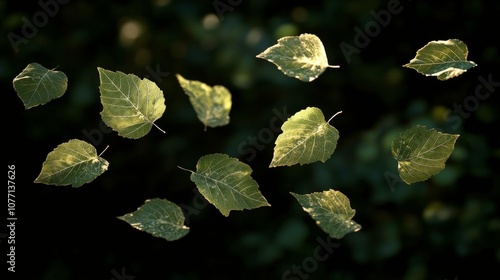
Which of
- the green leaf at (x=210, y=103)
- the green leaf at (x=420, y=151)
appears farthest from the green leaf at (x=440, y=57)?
the green leaf at (x=210, y=103)

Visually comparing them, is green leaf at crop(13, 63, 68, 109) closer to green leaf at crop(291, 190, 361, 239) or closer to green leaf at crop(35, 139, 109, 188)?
green leaf at crop(35, 139, 109, 188)

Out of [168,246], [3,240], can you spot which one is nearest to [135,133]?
[3,240]

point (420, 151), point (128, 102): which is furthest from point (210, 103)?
point (420, 151)

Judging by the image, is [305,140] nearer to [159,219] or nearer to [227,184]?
[227,184]

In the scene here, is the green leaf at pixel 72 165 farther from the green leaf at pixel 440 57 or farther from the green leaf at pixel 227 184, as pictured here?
the green leaf at pixel 440 57

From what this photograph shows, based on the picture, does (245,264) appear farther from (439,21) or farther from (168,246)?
(439,21)

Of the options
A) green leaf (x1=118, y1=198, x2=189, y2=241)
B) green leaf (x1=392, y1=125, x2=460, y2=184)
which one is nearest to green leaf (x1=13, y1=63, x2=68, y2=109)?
green leaf (x1=118, y1=198, x2=189, y2=241)
